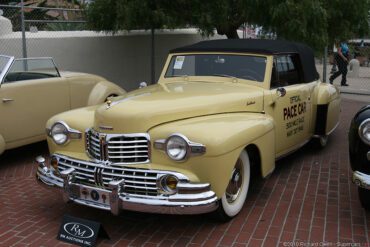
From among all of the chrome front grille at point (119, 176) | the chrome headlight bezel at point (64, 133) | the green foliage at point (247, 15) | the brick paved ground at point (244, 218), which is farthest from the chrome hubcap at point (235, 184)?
the green foliage at point (247, 15)

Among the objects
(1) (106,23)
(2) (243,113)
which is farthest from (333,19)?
(2) (243,113)

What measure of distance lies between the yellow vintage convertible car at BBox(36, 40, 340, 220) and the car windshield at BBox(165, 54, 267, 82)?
12mm

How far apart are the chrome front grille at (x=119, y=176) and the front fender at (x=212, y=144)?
135mm

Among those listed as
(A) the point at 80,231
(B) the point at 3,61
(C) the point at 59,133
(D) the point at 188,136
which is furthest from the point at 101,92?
(D) the point at 188,136

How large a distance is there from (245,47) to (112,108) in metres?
2.02

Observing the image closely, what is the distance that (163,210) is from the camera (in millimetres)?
3547

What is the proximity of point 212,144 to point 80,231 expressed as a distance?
1308 mm

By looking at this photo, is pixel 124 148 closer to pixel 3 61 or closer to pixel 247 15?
pixel 3 61

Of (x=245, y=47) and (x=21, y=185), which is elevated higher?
(x=245, y=47)

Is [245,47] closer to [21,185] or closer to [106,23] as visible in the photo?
[21,185]

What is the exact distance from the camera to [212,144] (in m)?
3.63

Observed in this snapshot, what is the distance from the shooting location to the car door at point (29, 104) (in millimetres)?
5695

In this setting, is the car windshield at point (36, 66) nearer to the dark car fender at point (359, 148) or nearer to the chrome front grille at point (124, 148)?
the chrome front grille at point (124, 148)

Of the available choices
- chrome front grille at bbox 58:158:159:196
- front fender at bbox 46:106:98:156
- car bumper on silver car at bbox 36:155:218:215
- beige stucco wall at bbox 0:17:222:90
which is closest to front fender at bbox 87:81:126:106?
front fender at bbox 46:106:98:156
